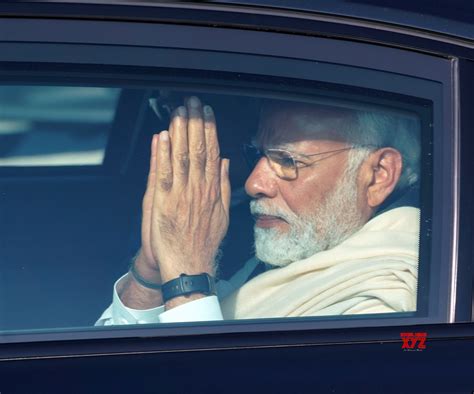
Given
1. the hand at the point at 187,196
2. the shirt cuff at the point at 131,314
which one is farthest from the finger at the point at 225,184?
the shirt cuff at the point at 131,314

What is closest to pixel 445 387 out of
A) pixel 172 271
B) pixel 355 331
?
pixel 355 331

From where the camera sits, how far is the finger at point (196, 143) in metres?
2.25

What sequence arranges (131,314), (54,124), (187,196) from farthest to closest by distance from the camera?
1. (54,124)
2. (187,196)
3. (131,314)

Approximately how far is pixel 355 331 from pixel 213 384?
0.32 metres

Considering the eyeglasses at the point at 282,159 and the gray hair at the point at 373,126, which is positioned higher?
the gray hair at the point at 373,126

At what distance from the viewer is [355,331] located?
2.18 m

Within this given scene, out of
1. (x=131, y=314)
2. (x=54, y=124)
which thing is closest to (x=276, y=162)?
(x=131, y=314)

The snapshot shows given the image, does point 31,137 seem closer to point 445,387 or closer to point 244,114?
point 244,114

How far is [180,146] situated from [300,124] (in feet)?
0.84

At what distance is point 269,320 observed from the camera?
86.9 inches

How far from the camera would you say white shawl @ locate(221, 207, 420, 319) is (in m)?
2.26

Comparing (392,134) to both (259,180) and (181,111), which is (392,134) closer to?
(259,180)

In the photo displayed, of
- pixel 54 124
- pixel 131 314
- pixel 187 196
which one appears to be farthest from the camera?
pixel 54 124

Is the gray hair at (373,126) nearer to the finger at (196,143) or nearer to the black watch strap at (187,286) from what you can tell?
the finger at (196,143)
